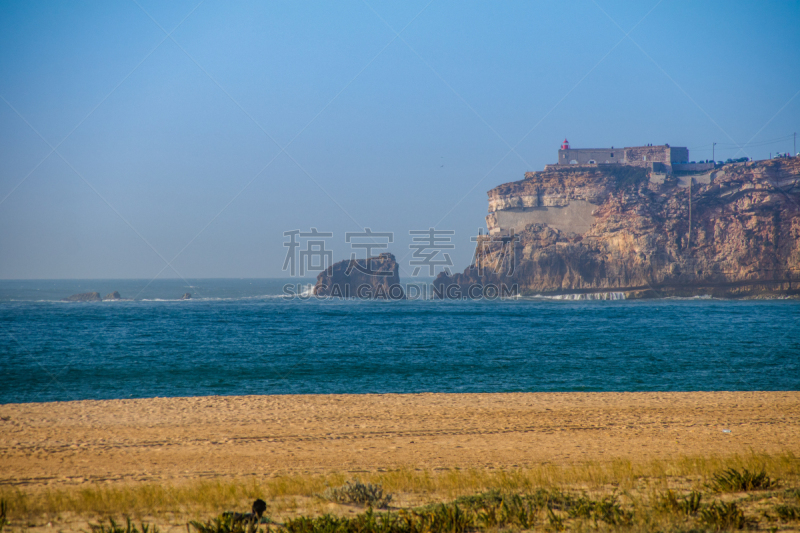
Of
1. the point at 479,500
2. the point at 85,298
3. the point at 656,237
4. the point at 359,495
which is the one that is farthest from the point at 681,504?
the point at 85,298

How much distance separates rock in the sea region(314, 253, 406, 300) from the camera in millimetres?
75000

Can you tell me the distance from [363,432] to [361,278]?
66235 mm

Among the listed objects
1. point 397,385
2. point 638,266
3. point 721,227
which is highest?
point 721,227

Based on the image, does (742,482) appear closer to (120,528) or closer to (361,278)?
(120,528)

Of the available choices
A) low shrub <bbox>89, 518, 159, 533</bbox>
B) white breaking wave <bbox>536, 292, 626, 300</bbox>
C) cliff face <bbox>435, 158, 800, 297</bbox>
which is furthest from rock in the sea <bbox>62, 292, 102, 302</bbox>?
low shrub <bbox>89, 518, 159, 533</bbox>

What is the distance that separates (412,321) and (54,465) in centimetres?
3084

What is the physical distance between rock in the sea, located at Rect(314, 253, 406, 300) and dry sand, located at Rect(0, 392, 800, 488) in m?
61.5

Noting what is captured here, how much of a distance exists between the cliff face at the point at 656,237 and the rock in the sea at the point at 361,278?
8174mm

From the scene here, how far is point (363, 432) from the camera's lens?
980cm

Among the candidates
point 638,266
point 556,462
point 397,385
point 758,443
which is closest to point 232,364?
point 397,385

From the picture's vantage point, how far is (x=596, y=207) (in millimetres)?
73500

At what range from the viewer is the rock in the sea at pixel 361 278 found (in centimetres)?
7500

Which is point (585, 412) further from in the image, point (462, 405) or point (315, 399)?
point (315, 399)

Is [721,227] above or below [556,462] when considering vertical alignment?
above
